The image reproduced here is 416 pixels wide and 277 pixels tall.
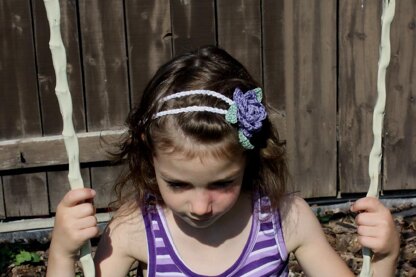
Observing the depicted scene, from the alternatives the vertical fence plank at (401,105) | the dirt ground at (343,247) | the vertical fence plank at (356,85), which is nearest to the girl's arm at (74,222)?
the dirt ground at (343,247)

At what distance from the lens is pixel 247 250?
221 centimetres

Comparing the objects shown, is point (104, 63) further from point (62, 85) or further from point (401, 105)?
point (62, 85)

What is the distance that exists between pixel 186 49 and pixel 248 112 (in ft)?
5.17

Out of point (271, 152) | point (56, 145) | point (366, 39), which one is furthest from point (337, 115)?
point (271, 152)

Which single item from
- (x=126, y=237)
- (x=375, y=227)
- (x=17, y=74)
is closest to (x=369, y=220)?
(x=375, y=227)

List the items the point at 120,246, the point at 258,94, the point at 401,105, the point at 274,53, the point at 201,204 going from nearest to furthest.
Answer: the point at 201,204
the point at 258,94
the point at 120,246
the point at 274,53
the point at 401,105

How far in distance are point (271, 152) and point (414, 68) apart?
5.53ft

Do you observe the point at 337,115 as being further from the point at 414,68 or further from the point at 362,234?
the point at 362,234

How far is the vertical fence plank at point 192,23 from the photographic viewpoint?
336 centimetres

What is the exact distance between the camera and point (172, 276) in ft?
7.09

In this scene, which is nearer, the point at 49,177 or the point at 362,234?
the point at 362,234

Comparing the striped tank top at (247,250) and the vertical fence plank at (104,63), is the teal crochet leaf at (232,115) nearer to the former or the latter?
the striped tank top at (247,250)

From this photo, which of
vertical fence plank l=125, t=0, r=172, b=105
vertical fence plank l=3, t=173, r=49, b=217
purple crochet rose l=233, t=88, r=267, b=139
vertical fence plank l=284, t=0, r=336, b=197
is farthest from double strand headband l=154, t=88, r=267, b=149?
vertical fence plank l=3, t=173, r=49, b=217

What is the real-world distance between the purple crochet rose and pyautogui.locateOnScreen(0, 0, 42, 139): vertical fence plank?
1.66m
